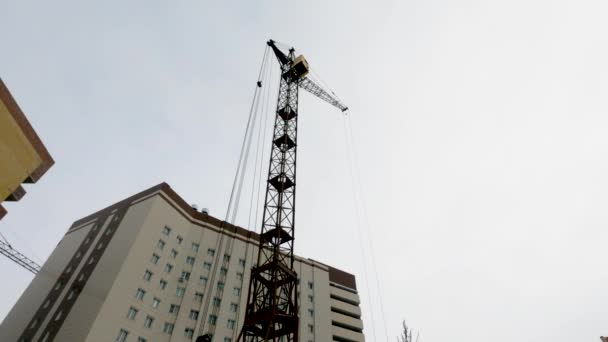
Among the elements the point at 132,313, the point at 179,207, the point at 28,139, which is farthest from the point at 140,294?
the point at 28,139

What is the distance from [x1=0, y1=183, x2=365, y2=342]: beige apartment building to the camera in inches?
1629

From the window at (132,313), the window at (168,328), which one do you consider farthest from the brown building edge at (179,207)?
the window at (132,313)

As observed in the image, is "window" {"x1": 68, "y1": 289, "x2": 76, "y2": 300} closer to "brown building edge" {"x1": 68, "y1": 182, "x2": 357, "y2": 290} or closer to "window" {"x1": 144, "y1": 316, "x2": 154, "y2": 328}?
"window" {"x1": 144, "y1": 316, "x2": 154, "y2": 328}

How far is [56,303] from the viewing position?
45250 mm

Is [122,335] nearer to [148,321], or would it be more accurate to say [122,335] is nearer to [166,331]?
[148,321]

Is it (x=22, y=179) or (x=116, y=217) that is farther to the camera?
(x=116, y=217)

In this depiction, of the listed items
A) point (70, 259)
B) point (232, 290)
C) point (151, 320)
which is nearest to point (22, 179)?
point (151, 320)

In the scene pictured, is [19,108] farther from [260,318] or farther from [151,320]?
[151,320]

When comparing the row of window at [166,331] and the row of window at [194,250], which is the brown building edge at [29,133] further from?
the row of window at [194,250]

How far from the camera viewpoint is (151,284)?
45.8 metres

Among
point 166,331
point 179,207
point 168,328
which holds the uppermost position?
point 179,207

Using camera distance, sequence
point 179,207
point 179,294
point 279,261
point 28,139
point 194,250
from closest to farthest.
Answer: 1. point 28,139
2. point 279,261
3. point 179,294
4. point 194,250
5. point 179,207

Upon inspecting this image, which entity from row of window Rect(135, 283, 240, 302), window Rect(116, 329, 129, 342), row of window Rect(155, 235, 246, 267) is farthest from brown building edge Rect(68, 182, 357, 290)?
window Rect(116, 329, 129, 342)

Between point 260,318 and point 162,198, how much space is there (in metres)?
32.5
